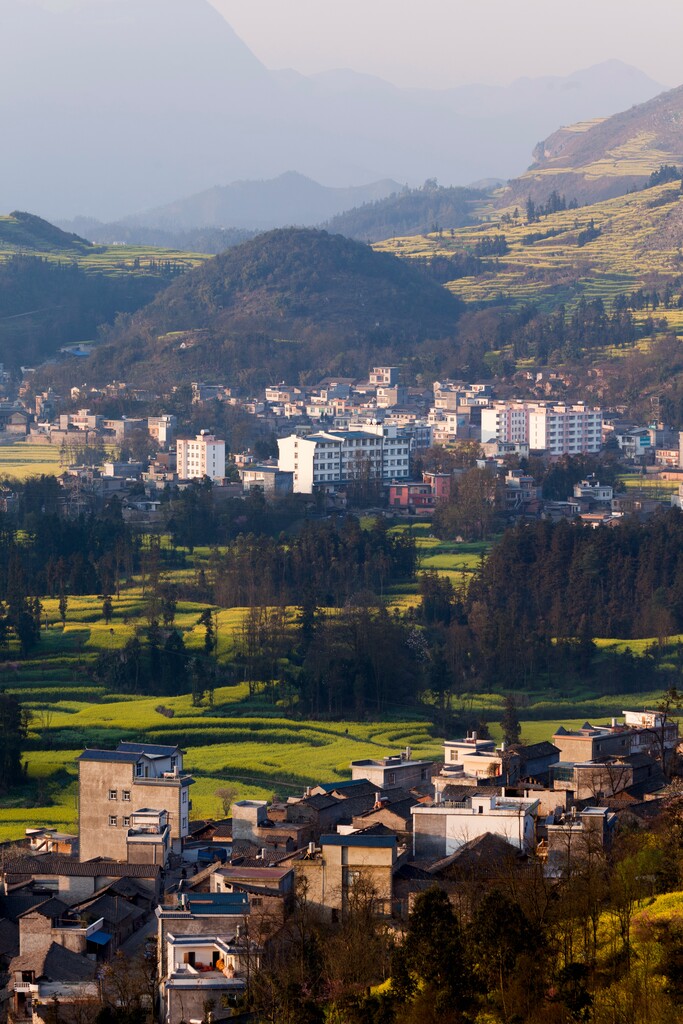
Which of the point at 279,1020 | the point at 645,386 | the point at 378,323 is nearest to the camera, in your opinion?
the point at 279,1020

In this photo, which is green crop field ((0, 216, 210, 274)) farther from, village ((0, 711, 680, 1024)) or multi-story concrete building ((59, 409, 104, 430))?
village ((0, 711, 680, 1024))

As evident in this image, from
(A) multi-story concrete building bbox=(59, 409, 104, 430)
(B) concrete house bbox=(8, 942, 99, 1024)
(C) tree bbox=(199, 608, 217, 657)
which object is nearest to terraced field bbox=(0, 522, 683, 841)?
(C) tree bbox=(199, 608, 217, 657)

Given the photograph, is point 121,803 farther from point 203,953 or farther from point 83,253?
point 83,253

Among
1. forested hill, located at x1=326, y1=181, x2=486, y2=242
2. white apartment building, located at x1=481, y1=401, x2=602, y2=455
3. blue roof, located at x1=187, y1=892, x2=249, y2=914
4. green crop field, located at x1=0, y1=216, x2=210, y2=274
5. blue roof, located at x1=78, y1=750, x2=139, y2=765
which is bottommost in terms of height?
blue roof, located at x1=187, y1=892, x2=249, y2=914

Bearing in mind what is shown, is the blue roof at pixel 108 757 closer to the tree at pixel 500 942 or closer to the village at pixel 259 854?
the village at pixel 259 854

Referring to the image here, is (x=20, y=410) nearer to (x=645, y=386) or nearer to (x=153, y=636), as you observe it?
(x=645, y=386)

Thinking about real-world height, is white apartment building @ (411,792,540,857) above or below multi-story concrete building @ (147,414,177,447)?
below

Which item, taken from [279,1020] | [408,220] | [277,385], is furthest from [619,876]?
[408,220]
